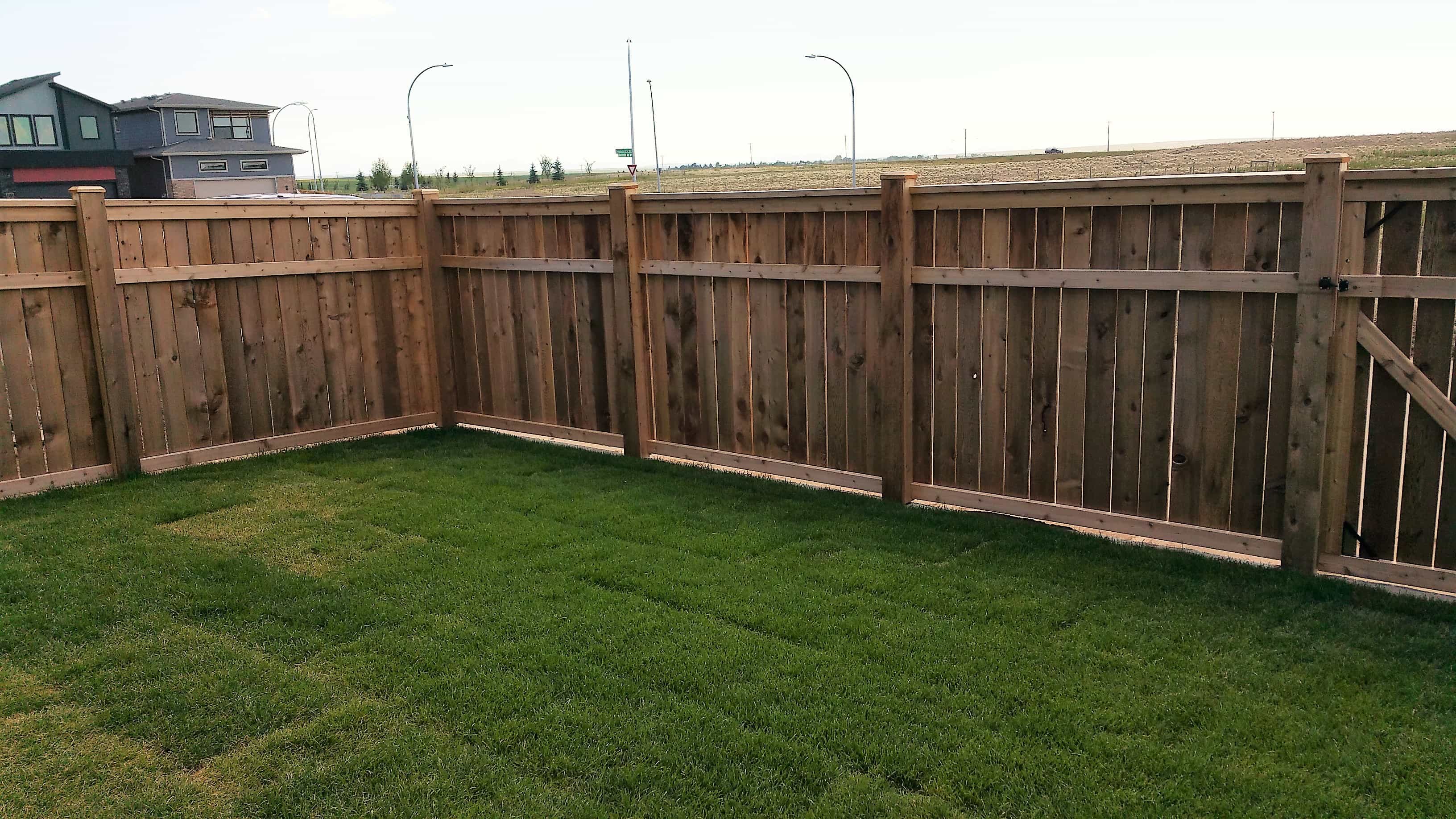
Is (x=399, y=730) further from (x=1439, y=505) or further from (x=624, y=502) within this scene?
(x=1439, y=505)

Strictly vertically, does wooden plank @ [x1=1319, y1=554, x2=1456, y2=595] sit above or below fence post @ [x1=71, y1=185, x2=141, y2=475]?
below

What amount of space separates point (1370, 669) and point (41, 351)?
7252mm

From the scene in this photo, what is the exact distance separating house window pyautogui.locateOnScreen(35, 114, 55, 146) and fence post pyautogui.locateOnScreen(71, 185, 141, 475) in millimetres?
49510

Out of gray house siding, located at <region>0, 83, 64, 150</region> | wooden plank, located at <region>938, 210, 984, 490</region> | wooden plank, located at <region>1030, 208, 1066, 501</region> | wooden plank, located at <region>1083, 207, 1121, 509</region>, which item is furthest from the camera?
gray house siding, located at <region>0, 83, 64, 150</region>

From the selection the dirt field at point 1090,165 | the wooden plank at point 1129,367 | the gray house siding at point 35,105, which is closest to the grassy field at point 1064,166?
the dirt field at point 1090,165

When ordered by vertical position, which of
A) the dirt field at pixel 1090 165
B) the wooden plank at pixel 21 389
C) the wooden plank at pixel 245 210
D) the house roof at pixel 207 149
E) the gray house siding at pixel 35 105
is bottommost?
the wooden plank at pixel 21 389

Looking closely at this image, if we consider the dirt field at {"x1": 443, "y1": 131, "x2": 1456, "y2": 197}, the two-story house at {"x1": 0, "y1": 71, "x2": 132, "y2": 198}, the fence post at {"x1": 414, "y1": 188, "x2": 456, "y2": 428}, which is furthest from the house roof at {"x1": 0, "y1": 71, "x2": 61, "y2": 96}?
the fence post at {"x1": 414, "y1": 188, "x2": 456, "y2": 428}

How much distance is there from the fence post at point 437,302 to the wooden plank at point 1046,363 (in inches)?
192

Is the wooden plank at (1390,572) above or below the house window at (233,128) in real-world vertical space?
below

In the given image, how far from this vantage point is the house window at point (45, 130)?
159 ft

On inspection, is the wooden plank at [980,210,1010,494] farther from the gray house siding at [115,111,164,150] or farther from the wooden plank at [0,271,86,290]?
the gray house siding at [115,111,164,150]

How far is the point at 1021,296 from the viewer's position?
222 inches

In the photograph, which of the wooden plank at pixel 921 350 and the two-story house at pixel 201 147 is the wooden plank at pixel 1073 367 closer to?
the wooden plank at pixel 921 350

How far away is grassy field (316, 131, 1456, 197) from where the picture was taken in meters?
28.8
